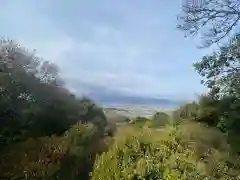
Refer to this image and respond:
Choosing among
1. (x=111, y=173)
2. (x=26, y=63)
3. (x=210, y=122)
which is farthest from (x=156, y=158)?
(x=26, y=63)

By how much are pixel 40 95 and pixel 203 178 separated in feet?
50.1

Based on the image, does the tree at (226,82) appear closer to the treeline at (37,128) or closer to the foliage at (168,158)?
the foliage at (168,158)

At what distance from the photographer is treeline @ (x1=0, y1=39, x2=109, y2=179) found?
17172 mm

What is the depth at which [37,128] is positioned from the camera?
62.5 feet

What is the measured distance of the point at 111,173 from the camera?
6.66m

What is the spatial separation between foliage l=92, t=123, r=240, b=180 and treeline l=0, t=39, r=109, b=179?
984cm

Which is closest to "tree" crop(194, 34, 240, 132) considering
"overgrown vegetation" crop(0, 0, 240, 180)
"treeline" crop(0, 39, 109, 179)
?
"overgrown vegetation" crop(0, 0, 240, 180)

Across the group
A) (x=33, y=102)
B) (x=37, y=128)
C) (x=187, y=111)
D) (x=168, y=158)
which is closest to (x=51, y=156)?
(x=37, y=128)

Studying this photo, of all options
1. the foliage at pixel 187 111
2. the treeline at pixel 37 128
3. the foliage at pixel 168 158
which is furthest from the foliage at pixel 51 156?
the foliage at pixel 168 158

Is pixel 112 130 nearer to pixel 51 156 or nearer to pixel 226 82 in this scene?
pixel 51 156

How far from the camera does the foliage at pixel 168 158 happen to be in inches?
208

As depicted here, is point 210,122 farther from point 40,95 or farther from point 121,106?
point 121,106

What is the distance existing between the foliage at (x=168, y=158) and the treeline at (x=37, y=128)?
9840 millimetres

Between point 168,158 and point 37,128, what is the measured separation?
14237 mm
